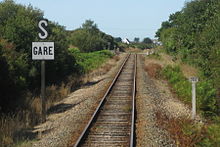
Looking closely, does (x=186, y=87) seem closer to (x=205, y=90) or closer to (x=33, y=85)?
(x=205, y=90)

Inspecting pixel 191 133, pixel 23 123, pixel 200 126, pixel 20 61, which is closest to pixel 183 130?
pixel 191 133

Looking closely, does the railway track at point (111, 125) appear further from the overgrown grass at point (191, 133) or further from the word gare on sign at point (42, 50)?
the word gare on sign at point (42, 50)

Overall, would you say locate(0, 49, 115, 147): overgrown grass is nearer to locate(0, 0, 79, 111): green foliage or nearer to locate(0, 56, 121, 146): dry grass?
locate(0, 56, 121, 146): dry grass

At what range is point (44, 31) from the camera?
1305cm

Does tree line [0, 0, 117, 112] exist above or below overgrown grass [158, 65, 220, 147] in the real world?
above

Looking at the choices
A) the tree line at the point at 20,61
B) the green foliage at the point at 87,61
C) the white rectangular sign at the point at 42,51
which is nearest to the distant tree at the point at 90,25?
the green foliage at the point at 87,61

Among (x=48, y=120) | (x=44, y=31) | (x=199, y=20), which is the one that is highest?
(x=199, y=20)

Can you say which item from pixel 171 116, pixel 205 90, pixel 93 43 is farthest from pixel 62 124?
pixel 93 43

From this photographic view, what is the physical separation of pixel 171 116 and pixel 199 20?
88.1ft

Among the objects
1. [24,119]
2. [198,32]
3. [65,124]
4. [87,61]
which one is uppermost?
[198,32]

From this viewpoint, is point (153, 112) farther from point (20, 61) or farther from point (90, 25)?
point (90, 25)

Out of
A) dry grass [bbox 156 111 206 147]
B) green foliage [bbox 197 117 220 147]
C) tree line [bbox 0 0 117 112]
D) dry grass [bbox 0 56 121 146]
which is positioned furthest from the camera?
tree line [bbox 0 0 117 112]

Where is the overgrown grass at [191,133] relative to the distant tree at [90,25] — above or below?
below

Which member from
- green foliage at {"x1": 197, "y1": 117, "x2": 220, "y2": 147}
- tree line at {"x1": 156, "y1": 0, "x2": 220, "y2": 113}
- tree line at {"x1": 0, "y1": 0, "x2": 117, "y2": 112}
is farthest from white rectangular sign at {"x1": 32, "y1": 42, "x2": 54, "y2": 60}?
tree line at {"x1": 156, "y1": 0, "x2": 220, "y2": 113}
